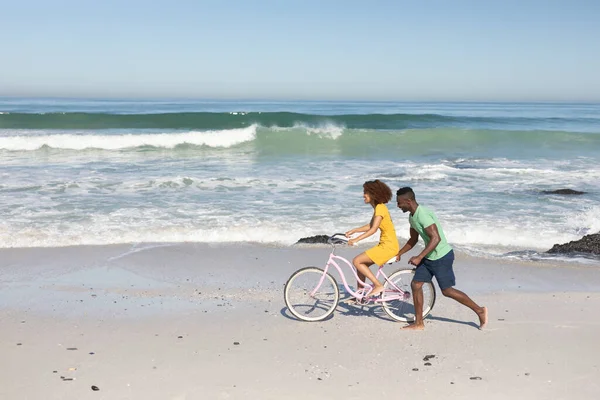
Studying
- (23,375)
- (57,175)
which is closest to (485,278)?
(23,375)

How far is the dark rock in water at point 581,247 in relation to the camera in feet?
32.4

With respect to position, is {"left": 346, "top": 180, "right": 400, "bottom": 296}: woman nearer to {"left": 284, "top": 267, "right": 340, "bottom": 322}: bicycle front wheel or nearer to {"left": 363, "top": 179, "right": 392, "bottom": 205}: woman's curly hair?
{"left": 363, "top": 179, "right": 392, "bottom": 205}: woman's curly hair

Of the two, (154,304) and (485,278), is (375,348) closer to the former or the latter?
(154,304)

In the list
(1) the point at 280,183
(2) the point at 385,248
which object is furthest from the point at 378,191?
(1) the point at 280,183

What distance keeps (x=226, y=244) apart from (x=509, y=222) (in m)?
5.42

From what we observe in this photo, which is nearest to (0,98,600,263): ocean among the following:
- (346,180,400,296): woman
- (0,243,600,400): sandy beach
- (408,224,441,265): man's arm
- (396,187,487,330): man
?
(0,243,600,400): sandy beach

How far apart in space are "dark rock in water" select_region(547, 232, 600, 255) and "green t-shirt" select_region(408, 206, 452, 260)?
4295 mm

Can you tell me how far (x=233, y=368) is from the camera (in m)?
5.42

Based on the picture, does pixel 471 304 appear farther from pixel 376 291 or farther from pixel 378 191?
pixel 378 191

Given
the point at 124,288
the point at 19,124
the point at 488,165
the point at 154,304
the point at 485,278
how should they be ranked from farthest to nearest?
1. the point at 19,124
2. the point at 488,165
3. the point at 485,278
4. the point at 124,288
5. the point at 154,304

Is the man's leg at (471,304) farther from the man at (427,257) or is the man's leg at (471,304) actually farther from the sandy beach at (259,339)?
the sandy beach at (259,339)

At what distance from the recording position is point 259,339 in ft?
20.2

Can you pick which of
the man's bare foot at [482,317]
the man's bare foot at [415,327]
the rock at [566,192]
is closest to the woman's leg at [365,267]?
the man's bare foot at [415,327]

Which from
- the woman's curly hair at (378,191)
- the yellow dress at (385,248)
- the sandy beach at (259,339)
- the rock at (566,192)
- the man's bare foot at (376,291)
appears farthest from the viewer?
the rock at (566,192)
